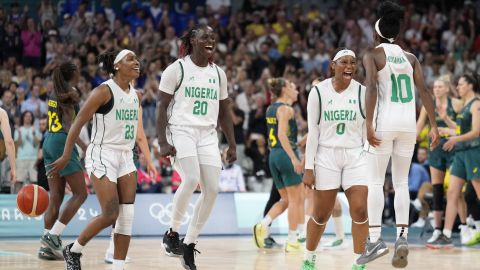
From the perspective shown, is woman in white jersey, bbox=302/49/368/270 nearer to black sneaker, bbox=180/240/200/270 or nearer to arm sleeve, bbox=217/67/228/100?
arm sleeve, bbox=217/67/228/100

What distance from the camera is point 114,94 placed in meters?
8.87

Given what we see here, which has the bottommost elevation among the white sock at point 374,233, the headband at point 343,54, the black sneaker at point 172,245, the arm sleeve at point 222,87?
the black sneaker at point 172,245

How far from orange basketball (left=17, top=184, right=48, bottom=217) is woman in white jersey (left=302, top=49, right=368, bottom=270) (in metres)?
3.51

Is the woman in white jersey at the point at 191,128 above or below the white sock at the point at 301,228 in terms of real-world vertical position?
above

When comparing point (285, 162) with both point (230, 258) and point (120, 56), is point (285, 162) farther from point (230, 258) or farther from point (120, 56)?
point (120, 56)

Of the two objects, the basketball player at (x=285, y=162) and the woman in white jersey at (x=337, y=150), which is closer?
the woman in white jersey at (x=337, y=150)

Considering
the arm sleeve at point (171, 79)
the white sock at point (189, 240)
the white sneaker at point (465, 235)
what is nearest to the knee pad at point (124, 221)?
the white sock at point (189, 240)

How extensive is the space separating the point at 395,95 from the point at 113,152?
2.91 m

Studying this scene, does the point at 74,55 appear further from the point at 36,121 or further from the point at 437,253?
the point at 437,253

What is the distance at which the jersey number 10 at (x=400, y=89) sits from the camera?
9.27 meters

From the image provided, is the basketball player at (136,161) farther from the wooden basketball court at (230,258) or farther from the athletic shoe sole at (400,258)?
the athletic shoe sole at (400,258)

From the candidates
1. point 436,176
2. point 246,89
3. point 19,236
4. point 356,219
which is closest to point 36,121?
point 19,236

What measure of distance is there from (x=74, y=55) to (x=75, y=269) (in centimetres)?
1144

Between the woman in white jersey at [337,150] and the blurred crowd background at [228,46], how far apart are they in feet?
22.9
